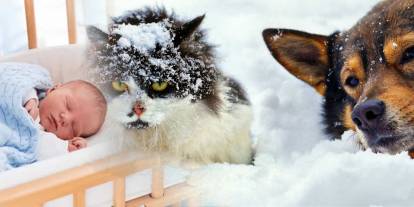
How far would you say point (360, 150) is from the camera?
657 mm

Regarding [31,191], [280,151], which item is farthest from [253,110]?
[31,191]

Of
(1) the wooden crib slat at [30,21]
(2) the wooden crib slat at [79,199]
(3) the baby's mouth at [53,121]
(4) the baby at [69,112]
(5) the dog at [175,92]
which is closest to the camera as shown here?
(5) the dog at [175,92]

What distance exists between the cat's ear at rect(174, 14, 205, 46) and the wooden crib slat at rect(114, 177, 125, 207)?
0.74ft

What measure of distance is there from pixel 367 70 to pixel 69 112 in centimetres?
68

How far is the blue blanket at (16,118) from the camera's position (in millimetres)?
1104

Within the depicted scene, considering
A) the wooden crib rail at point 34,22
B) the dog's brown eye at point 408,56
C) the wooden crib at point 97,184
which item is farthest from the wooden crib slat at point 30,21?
the dog's brown eye at point 408,56

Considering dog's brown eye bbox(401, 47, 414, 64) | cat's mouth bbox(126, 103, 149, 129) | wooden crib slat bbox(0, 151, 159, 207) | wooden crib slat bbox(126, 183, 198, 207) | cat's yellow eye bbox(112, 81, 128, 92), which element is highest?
dog's brown eye bbox(401, 47, 414, 64)

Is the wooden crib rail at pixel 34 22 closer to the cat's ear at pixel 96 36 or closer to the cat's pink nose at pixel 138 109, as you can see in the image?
the cat's ear at pixel 96 36

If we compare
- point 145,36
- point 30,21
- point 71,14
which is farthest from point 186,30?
point 30,21

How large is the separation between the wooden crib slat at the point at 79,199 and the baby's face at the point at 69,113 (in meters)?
0.23

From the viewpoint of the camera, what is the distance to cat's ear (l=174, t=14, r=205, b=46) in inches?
28.2

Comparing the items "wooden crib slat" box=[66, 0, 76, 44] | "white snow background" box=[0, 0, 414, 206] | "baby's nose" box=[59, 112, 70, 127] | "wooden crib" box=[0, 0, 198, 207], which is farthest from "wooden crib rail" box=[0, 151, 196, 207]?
"wooden crib slat" box=[66, 0, 76, 44]

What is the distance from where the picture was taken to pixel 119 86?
753mm

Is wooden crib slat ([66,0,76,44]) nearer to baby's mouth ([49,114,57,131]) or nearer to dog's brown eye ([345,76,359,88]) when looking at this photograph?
baby's mouth ([49,114,57,131])
